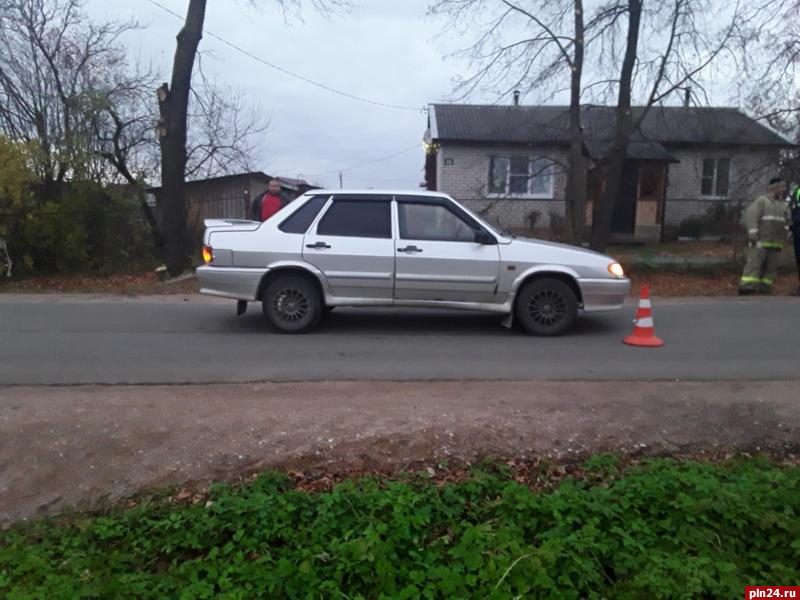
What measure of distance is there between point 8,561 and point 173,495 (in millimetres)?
888

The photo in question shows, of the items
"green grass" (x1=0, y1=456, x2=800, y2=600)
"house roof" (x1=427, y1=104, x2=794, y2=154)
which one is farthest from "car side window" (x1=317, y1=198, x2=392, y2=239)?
"house roof" (x1=427, y1=104, x2=794, y2=154)

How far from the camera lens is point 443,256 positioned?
782 cm

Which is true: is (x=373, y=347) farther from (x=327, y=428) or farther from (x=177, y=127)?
(x=177, y=127)

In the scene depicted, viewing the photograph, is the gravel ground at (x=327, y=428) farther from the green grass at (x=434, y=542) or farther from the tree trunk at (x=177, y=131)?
the tree trunk at (x=177, y=131)

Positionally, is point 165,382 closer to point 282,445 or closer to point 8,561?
point 282,445

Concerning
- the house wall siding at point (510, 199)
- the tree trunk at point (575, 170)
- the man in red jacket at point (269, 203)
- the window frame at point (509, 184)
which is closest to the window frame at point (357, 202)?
the man in red jacket at point (269, 203)

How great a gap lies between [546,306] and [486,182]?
1485 centimetres

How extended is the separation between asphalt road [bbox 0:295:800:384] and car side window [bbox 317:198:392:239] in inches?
47.4

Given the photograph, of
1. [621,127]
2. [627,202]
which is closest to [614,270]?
[621,127]

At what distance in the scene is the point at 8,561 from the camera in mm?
3297

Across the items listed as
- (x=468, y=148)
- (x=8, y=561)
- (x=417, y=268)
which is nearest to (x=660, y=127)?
(x=468, y=148)

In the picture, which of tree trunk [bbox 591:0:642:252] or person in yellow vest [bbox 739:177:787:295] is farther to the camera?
tree trunk [bbox 591:0:642:252]

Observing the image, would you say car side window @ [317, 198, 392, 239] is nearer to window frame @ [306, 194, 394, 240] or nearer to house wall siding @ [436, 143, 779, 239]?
window frame @ [306, 194, 394, 240]

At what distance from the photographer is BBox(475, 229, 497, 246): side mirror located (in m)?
7.82
